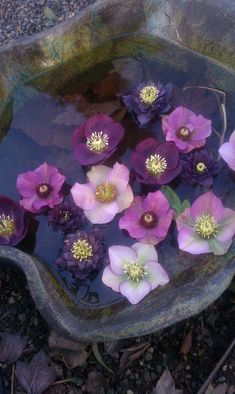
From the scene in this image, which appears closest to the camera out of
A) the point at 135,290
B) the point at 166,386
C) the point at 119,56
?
the point at 135,290

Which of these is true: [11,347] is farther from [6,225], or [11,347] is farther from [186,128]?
[186,128]

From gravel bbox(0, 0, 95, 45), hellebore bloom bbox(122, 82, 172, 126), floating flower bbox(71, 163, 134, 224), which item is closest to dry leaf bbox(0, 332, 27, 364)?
floating flower bbox(71, 163, 134, 224)

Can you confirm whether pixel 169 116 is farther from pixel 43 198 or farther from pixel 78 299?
pixel 78 299

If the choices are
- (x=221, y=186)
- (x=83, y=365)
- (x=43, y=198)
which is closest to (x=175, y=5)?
(x=221, y=186)

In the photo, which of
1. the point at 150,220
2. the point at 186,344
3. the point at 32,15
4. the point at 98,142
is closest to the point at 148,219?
the point at 150,220

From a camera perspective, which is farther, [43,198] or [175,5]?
[175,5]

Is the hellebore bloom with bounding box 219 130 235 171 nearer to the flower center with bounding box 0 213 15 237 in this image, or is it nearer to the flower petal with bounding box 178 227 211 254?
the flower petal with bounding box 178 227 211 254

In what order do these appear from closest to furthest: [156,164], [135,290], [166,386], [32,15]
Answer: [135,290], [156,164], [166,386], [32,15]
